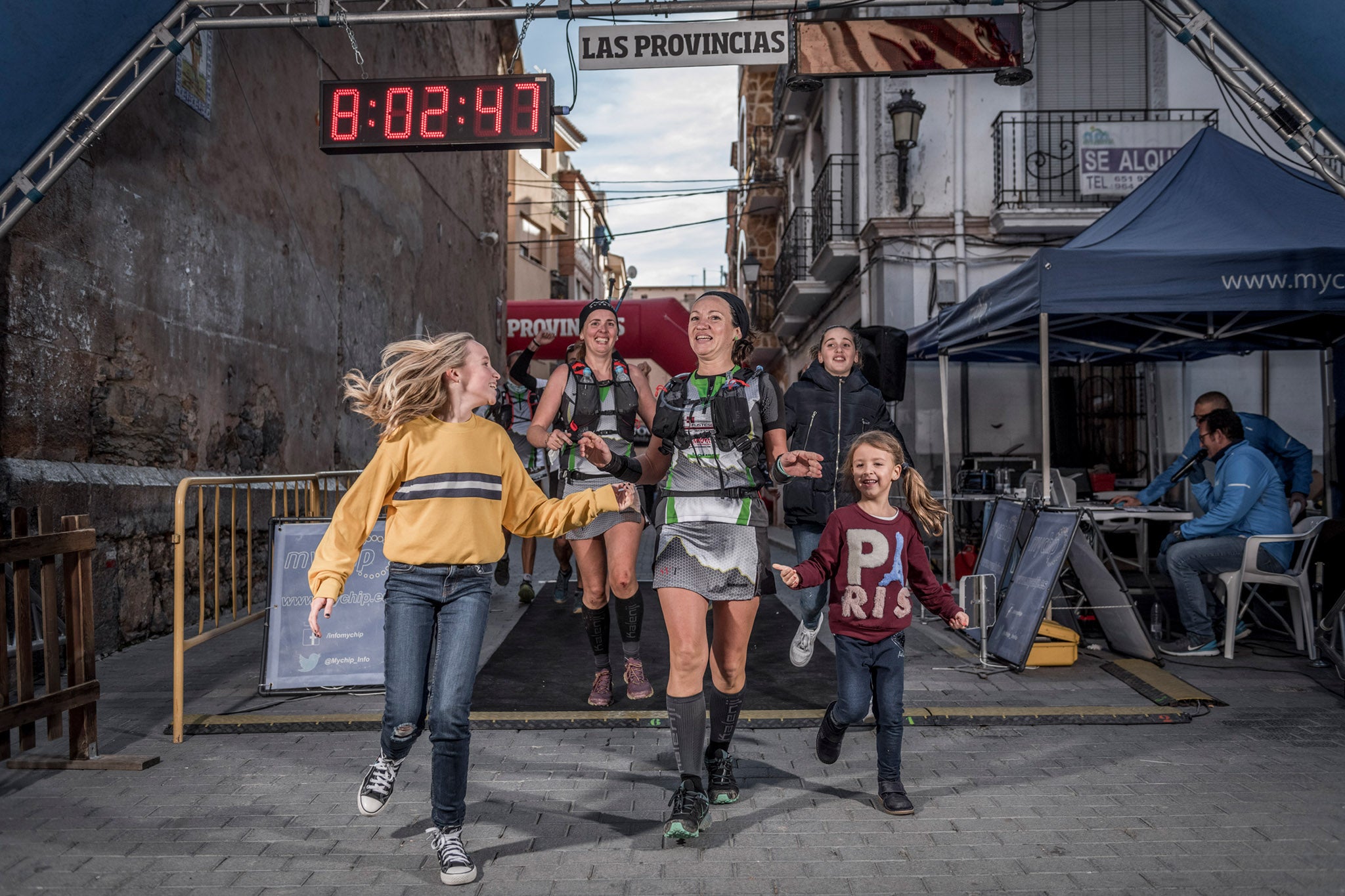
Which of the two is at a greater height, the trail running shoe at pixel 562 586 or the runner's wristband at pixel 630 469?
the runner's wristband at pixel 630 469

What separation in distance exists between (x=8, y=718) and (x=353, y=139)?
478 cm

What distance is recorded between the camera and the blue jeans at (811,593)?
6203 millimetres

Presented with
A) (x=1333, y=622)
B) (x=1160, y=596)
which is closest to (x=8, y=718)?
(x=1333, y=622)

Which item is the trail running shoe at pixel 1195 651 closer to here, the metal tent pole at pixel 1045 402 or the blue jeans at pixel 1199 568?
the blue jeans at pixel 1199 568

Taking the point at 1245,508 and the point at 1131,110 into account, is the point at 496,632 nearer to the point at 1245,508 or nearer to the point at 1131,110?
the point at 1245,508

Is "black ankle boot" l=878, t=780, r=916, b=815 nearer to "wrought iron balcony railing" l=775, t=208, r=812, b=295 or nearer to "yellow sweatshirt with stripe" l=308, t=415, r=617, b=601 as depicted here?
"yellow sweatshirt with stripe" l=308, t=415, r=617, b=601

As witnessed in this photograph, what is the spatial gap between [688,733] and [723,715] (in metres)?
0.30

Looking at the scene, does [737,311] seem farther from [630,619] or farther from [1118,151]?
[1118,151]

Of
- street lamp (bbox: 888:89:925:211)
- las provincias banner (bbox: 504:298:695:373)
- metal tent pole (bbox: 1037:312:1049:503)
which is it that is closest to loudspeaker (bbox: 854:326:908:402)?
metal tent pole (bbox: 1037:312:1049:503)

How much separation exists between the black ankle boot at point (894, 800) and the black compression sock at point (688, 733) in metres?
0.77

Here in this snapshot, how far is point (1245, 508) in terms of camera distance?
22.4ft

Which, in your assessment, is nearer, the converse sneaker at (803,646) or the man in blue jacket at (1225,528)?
the converse sneaker at (803,646)

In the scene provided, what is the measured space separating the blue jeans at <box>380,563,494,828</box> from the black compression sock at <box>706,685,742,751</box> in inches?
39.6

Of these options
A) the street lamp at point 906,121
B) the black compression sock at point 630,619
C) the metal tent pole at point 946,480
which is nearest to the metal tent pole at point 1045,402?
the metal tent pole at point 946,480
